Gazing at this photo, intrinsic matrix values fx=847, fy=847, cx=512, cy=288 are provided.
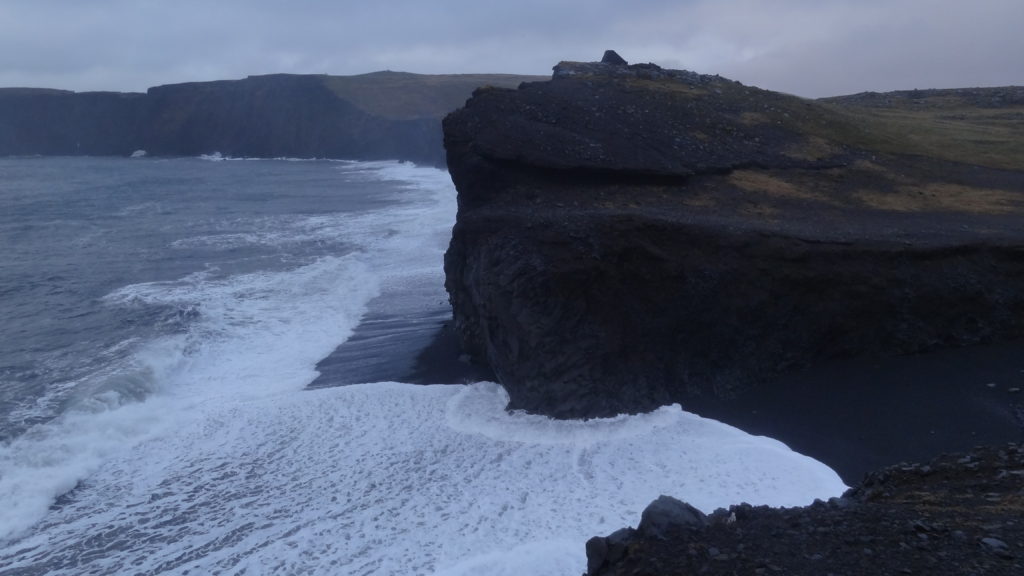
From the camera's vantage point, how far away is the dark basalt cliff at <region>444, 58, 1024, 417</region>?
14.8 m

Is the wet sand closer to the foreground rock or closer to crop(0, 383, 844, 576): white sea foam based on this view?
crop(0, 383, 844, 576): white sea foam

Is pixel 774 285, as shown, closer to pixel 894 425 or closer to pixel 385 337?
pixel 894 425

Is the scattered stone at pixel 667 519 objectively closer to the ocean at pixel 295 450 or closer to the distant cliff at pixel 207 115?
the ocean at pixel 295 450

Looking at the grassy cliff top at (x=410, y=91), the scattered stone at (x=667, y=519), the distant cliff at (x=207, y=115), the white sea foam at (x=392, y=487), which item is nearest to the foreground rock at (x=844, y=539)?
the scattered stone at (x=667, y=519)

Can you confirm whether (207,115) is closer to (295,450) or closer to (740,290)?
(295,450)

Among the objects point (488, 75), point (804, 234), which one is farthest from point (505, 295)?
point (488, 75)

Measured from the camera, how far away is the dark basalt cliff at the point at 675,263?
584 inches

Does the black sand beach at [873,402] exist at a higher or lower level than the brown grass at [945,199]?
lower

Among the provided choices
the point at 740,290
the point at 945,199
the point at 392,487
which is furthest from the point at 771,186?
the point at 392,487

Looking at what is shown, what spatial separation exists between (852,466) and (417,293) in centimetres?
1427

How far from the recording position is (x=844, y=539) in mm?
7430

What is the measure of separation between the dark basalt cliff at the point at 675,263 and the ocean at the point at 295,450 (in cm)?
117

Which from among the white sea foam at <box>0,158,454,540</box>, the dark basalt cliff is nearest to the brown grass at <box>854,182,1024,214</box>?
the dark basalt cliff

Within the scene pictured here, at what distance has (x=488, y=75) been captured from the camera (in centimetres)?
10944
